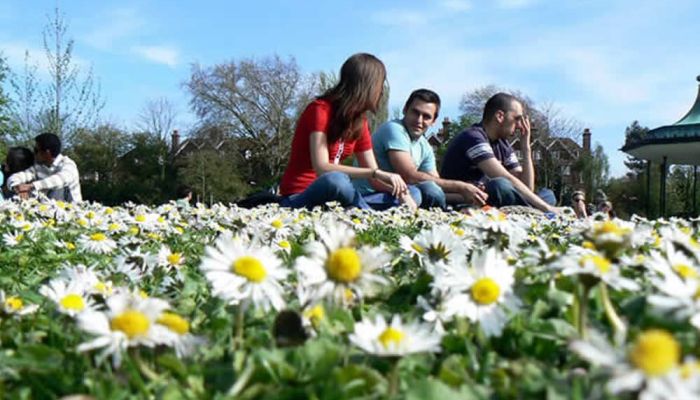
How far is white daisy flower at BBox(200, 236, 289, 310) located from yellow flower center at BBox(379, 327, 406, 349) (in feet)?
0.67

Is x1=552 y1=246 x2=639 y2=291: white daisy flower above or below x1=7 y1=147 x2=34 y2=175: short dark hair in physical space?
below

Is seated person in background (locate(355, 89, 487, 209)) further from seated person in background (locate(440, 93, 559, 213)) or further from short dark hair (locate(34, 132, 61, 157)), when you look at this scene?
short dark hair (locate(34, 132, 61, 157))

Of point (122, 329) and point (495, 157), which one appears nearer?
point (122, 329)

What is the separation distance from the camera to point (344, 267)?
105 cm

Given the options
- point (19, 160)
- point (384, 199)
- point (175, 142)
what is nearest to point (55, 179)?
point (19, 160)

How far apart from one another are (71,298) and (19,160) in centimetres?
864

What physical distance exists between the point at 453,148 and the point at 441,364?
5.79 meters

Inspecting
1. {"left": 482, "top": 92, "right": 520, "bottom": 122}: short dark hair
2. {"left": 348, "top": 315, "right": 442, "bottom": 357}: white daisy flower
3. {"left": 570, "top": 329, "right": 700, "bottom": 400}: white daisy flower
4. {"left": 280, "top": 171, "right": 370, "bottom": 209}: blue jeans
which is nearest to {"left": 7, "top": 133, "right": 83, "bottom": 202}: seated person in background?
{"left": 280, "top": 171, "right": 370, "bottom": 209}: blue jeans

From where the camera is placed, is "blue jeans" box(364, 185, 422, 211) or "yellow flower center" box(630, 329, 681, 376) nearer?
"yellow flower center" box(630, 329, 681, 376)

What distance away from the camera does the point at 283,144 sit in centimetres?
4447

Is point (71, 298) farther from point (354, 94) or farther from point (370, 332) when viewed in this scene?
point (354, 94)

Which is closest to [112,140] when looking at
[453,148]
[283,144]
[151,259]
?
[283,144]

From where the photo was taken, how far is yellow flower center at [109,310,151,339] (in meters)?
0.92

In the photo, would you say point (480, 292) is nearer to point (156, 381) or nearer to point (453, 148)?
point (156, 381)
